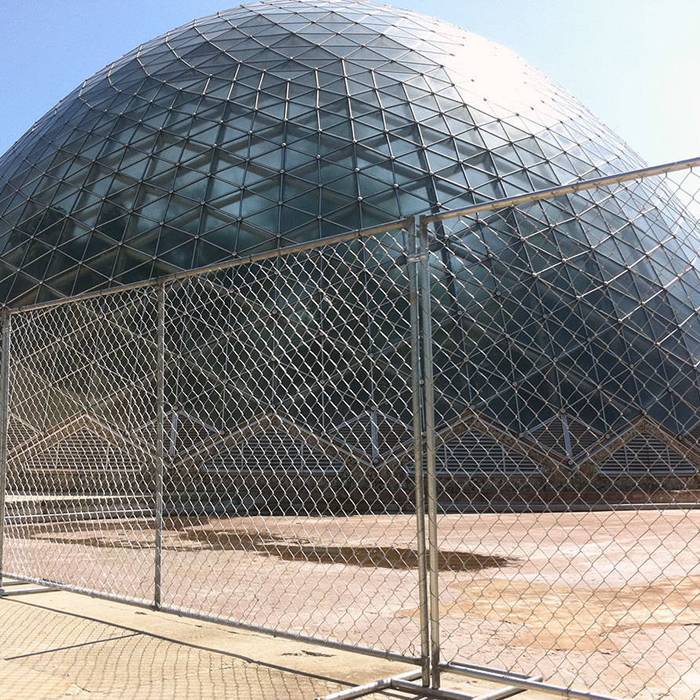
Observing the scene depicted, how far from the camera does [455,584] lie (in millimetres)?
8852

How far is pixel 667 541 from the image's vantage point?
44.1 feet

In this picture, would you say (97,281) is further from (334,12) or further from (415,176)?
(334,12)

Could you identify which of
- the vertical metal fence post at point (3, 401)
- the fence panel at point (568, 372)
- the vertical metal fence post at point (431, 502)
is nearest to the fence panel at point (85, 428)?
the fence panel at point (568, 372)

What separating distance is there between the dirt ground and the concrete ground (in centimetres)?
62

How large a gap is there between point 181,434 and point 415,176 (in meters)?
10.7

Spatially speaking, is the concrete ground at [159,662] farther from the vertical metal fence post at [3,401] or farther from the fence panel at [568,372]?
the fence panel at [568,372]

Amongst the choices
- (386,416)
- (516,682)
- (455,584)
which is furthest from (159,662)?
(386,416)

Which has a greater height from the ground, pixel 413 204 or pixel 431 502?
pixel 413 204

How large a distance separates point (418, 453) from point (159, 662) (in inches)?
78.1

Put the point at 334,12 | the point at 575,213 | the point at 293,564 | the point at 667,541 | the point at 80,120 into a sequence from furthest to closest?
the point at 334,12 → the point at 80,120 → the point at 575,213 → the point at 667,541 → the point at 293,564

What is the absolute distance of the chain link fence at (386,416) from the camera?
12.5 metres

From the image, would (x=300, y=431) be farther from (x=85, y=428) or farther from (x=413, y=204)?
(x=413, y=204)

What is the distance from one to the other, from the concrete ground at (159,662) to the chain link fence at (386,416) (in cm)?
374

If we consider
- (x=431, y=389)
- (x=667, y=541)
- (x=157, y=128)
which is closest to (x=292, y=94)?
(x=157, y=128)
